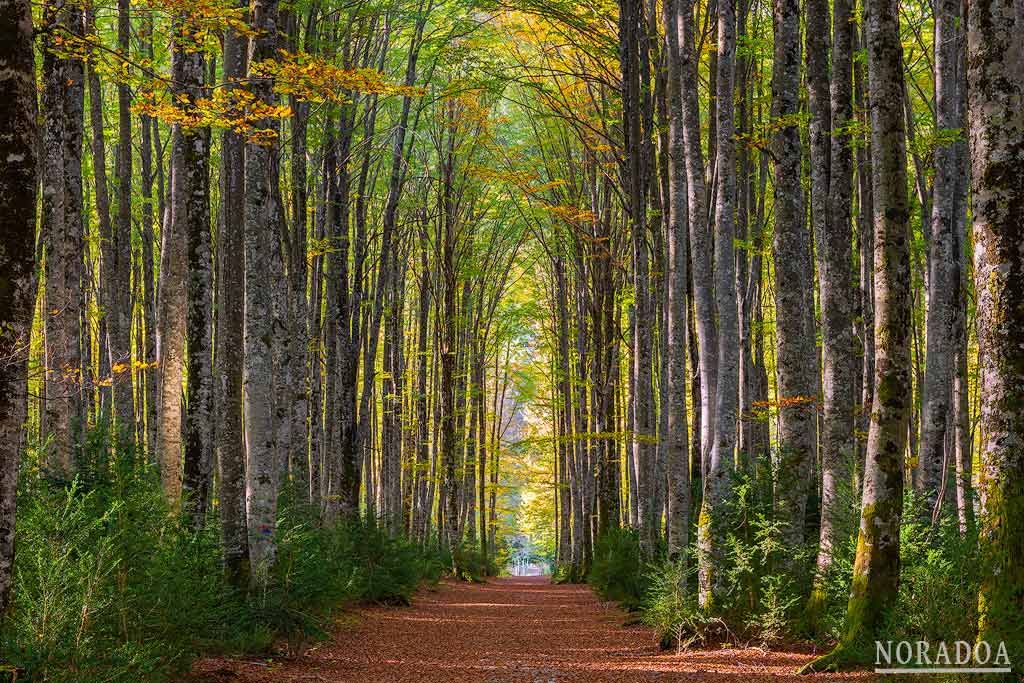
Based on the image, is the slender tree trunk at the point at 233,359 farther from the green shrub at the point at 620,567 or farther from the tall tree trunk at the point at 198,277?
the green shrub at the point at 620,567

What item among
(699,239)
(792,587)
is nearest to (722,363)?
(699,239)

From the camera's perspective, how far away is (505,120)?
25.4 metres

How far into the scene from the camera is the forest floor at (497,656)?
845 centimetres

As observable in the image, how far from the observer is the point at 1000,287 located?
5.59m

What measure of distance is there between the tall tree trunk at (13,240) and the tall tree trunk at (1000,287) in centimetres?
621

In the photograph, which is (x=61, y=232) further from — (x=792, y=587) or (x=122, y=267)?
(x=792, y=587)

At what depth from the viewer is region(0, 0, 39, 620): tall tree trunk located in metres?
5.25

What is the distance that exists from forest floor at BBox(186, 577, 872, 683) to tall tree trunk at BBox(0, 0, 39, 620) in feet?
9.32

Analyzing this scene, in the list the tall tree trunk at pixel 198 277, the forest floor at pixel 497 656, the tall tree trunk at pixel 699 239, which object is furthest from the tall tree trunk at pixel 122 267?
the tall tree trunk at pixel 699 239

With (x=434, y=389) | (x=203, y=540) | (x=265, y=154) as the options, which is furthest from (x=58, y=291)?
(x=434, y=389)

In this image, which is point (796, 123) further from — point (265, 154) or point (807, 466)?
point (265, 154)

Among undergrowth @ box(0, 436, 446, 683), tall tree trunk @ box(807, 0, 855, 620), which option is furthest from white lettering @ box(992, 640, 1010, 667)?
undergrowth @ box(0, 436, 446, 683)

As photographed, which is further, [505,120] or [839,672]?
Answer: [505,120]

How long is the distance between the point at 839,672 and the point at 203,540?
6666 mm
